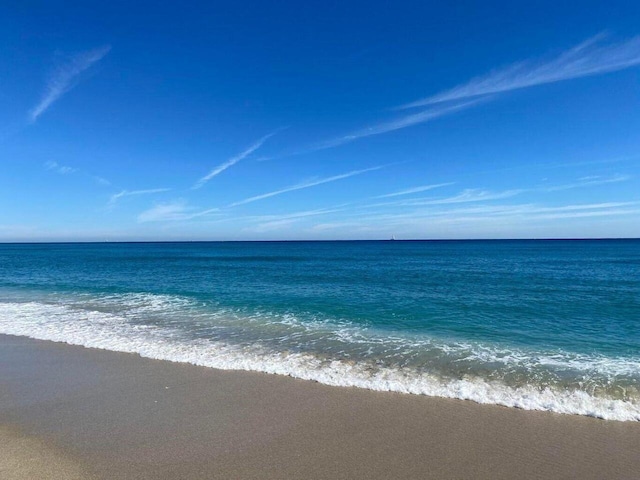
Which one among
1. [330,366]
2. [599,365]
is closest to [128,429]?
[330,366]

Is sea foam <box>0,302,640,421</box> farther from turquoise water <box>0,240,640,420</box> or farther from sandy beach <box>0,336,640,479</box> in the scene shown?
sandy beach <box>0,336,640,479</box>

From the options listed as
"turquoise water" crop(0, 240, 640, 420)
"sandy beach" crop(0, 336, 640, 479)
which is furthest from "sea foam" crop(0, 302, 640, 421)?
"sandy beach" crop(0, 336, 640, 479)

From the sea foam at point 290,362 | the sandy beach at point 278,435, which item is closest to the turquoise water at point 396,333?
the sea foam at point 290,362

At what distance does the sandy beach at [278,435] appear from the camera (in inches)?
205

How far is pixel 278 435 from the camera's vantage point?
6121mm

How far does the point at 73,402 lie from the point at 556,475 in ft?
29.5

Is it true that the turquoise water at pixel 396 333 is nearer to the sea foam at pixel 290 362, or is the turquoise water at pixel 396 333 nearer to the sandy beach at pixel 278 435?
the sea foam at pixel 290 362

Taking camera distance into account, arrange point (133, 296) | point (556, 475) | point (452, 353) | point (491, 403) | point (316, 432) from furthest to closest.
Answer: point (133, 296)
point (452, 353)
point (491, 403)
point (316, 432)
point (556, 475)

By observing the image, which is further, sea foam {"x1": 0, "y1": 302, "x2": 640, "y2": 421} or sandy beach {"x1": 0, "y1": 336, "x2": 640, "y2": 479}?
sea foam {"x1": 0, "y1": 302, "x2": 640, "y2": 421}

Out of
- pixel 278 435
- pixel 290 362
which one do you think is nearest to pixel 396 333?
pixel 290 362

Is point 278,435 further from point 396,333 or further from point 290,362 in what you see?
point 396,333

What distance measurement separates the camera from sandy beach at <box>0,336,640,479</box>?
17.1ft

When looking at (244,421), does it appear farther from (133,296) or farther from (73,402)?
(133,296)

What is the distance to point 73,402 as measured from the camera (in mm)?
7496
